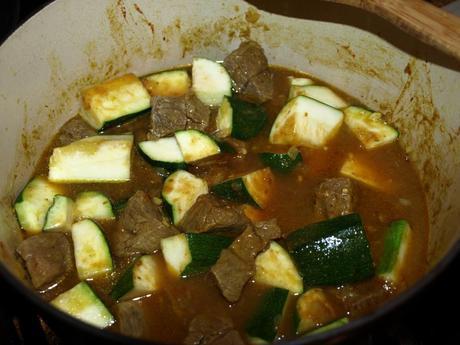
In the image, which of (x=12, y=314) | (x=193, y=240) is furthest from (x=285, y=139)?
(x=12, y=314)

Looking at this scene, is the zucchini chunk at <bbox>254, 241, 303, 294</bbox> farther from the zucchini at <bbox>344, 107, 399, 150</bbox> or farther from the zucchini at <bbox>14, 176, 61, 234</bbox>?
the zucchini at <bbox>14, 176, 61, 234</bbox>

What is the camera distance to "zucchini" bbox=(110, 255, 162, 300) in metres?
2.55

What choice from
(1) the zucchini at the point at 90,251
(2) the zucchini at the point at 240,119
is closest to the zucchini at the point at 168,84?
(2) the zucchini at the point at 240,119

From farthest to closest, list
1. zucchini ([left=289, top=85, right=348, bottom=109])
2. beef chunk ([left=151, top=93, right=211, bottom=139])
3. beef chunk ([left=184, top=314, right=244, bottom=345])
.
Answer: zucchini ([left=289, top=85, right=348, bottom=109]), beef chunk ([left=151, top=93, right=211, bottom=139]), beef chunk ([left=184, top=314, right=244, bottom=345])

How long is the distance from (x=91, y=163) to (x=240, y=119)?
78 cm

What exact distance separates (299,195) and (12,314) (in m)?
1.38

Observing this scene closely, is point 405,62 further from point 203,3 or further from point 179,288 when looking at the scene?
point 179,288

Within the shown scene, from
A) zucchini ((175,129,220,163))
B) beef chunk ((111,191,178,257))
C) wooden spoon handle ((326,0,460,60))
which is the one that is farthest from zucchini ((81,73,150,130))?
wooden spoon handle ((326,0,460,60))

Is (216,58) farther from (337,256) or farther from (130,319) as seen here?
(130,319)

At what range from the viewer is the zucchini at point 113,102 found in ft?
10.4

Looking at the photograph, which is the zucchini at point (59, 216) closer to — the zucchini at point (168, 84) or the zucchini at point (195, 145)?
the zucchini at point (195, 145)

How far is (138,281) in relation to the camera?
2.55 metres

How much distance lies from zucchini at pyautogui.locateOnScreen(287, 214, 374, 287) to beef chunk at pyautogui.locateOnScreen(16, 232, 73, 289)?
1.02 meters

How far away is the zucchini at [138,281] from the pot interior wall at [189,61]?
1.54 ft
